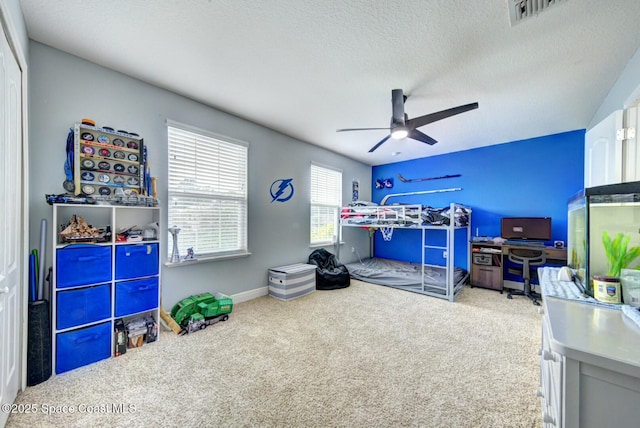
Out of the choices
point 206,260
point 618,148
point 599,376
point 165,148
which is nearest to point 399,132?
point 618,148

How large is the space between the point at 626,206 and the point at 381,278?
3560 mm

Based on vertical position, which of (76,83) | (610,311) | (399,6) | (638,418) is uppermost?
(399,6)

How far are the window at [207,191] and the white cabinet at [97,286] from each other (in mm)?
532

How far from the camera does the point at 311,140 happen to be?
4383 mm

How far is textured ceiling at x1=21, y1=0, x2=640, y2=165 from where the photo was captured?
166 cm

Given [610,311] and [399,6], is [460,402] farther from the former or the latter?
[399,6]

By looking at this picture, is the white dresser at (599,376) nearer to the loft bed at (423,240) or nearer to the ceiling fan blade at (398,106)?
the ceiling fan blade at (398,106)

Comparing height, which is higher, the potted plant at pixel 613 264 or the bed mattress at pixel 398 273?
the potted plant at pixel 613 264

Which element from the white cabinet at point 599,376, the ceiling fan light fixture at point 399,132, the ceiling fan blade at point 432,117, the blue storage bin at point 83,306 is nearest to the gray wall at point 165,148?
the blue storage bin at point 83,306

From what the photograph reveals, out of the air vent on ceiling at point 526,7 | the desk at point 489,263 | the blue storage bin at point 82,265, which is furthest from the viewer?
the desk at point 489,263

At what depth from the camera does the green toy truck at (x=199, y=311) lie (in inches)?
102

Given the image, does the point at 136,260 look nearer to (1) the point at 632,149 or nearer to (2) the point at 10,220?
(2) the point at 10,220

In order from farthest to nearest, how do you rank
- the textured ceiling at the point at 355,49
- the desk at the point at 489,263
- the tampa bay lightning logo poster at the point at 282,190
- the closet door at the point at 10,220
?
the desk at the point at 489,263 → the tampa bay lightning logo poster at the point at 282,190 → the textured ceiling at the point at 355,49 → the closet door at the point at 10,220

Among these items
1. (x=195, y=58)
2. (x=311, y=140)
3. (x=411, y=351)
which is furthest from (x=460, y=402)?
(x=311, y=140)
